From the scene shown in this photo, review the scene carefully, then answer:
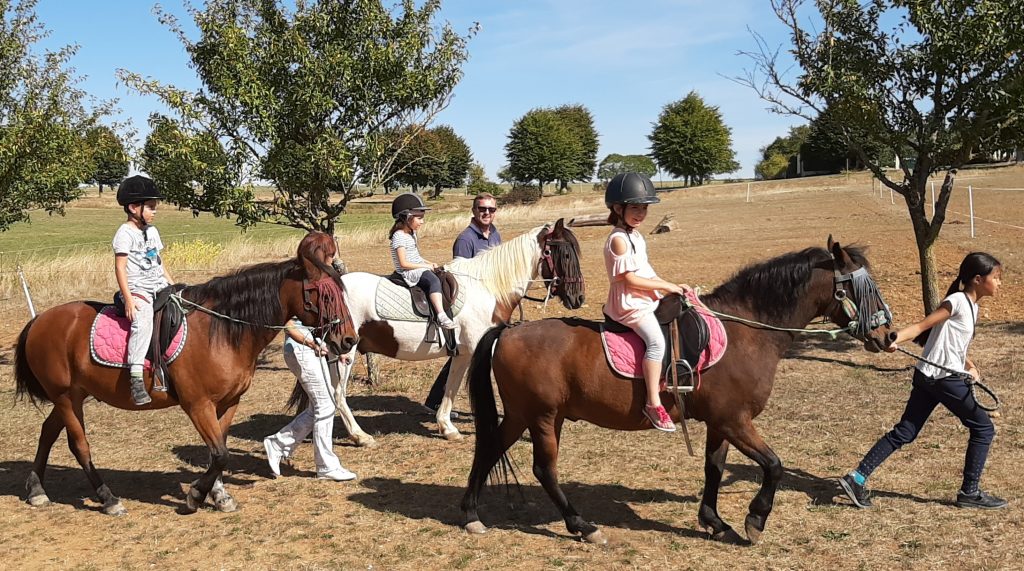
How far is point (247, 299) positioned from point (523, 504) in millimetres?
2871

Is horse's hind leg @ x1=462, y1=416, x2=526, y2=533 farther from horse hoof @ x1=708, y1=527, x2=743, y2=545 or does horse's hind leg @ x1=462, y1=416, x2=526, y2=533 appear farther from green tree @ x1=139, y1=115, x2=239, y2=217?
green tree @ x1=139, y1=115, x2=239, y2=217

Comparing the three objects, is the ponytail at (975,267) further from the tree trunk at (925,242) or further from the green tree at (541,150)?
the green tree at (541,150)

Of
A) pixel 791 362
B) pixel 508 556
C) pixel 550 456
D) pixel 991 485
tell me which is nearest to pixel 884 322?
pixel 991 485

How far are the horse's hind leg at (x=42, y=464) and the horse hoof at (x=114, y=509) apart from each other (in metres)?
0.75

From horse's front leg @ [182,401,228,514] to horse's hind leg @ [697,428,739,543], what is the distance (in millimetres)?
3834

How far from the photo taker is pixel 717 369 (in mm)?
5227

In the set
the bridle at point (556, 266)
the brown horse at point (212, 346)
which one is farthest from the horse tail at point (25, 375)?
the bridle at point (556, 266)

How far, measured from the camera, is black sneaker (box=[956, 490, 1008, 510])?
551 centimetres

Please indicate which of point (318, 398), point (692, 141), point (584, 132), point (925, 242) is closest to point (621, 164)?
point (584, 132)

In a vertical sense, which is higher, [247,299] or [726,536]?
[247,299]

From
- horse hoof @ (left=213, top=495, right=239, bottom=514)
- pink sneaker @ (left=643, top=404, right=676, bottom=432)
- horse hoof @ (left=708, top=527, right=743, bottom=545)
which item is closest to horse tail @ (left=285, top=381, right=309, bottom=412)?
horse hoof @ (left=213, top=495, right=239, bottom=514)

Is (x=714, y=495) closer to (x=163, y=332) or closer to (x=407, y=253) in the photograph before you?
(x=407, y=253)

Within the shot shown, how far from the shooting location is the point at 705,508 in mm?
5473

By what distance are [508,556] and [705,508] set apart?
147 centimetres
